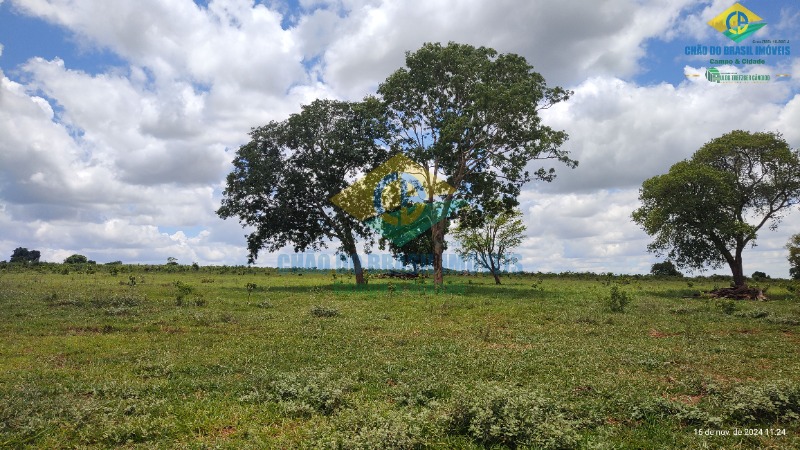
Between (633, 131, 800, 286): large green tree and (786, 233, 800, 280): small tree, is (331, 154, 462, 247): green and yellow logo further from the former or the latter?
(786, 233, 800, 280): small tree

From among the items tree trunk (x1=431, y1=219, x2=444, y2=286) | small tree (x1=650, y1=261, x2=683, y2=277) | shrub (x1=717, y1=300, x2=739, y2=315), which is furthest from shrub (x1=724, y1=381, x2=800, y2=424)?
small tree (x1=650, y1=261, x2=683, y2=277)

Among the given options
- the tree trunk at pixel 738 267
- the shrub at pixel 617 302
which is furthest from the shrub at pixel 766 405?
the tree trunk at pixel 738 267

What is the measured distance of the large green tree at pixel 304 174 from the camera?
48281 mm

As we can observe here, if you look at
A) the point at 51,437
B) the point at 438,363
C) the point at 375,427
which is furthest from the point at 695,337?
the point at 51,437

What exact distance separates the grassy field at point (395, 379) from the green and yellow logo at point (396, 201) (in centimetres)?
1980

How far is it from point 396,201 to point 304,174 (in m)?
9.82

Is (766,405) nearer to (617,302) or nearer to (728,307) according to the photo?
(617,302)

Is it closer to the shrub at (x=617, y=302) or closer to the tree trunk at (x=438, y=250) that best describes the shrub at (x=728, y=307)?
the shrub at (x=617, y=302)

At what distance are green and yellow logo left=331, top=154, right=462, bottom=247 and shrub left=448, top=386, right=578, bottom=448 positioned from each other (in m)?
33.7

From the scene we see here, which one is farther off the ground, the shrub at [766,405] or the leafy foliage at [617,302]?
the leafy foliage at [617,302]

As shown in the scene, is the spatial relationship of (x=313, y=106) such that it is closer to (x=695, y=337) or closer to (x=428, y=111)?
(x=428, y=111)

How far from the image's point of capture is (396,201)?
156 ft

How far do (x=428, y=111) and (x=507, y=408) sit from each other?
126 ft

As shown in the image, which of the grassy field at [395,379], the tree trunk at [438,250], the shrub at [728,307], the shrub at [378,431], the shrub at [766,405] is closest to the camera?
the shrub at [378,431]
